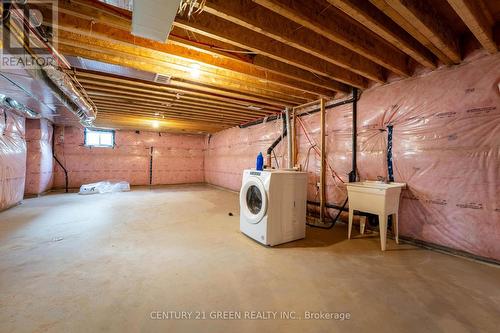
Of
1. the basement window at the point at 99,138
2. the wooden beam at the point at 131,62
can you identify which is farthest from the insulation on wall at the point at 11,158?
the wooden beam at the point at 131,62

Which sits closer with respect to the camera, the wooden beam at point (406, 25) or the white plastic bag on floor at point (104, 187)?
the wooden beam at point (406, 25)

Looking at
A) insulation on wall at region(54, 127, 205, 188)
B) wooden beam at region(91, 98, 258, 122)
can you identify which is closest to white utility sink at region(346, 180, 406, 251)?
wooden beam at region(91, 98, 258, 122)

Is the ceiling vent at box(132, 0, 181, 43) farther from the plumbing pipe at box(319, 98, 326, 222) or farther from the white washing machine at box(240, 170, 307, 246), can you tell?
the plumbing pipe at box(319, 98, 326, 222)

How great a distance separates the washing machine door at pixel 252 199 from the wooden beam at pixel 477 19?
2215mm

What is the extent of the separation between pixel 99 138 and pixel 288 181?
750cm

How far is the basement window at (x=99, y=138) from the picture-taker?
714 cm

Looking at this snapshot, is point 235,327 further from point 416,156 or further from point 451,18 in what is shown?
point 451,18

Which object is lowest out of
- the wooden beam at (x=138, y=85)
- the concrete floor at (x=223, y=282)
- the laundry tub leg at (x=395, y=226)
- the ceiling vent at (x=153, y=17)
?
the concrete floor at (x=223, y=282)

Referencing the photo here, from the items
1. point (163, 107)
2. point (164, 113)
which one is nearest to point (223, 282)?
point (163, 107)

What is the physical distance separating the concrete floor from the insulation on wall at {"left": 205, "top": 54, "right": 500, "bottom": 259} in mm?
327

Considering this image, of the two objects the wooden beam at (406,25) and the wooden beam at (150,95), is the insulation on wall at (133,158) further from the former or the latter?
the wooden beam at (406,25)

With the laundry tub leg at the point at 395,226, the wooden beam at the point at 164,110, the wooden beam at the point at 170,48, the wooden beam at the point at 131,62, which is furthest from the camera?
the wooden beam at the point at 164,110

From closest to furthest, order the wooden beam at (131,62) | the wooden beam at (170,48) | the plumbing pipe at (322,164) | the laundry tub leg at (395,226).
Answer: the wooden beam at (170,48), the wooden beam at (131,62), the laundry tub leg at (395,226), the plumbing pipe at (322,164)

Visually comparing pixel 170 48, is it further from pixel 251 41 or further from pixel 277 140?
pixel 277 140
